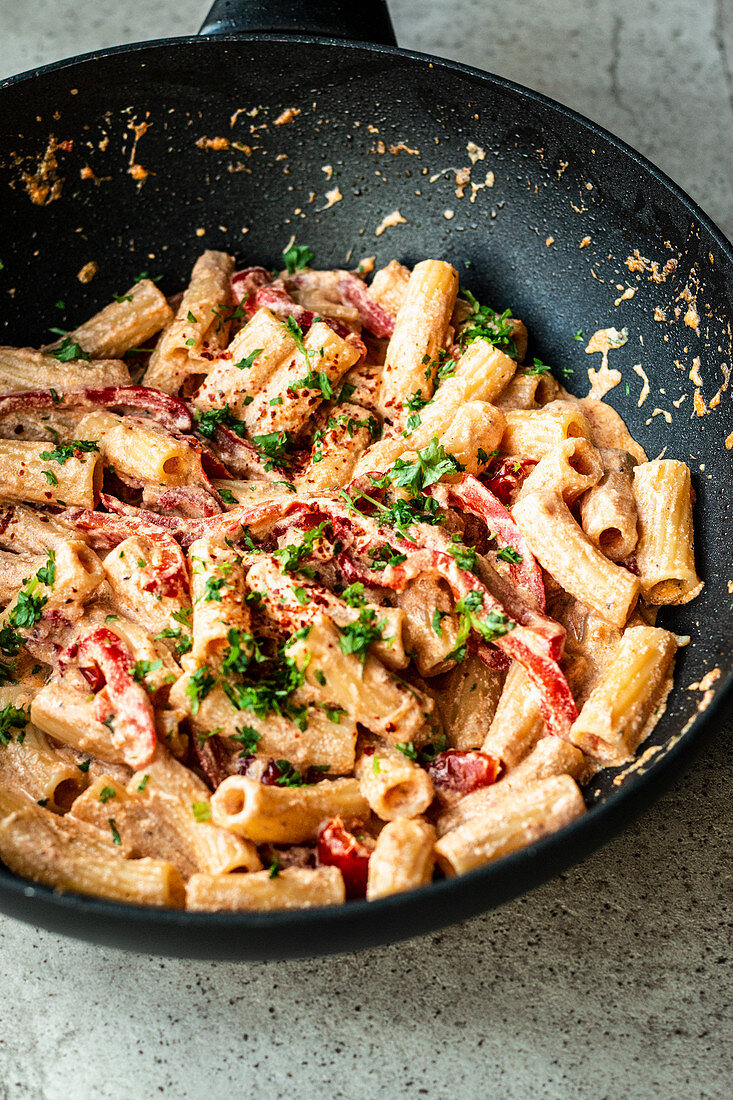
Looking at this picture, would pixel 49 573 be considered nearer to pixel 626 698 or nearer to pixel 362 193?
pixel 626 698

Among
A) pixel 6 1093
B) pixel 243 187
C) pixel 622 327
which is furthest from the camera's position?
pixel 243 187

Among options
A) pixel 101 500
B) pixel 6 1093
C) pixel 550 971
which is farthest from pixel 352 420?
pixel 6 1093

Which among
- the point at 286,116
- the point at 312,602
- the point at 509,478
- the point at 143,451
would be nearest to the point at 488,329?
the point at 509,478

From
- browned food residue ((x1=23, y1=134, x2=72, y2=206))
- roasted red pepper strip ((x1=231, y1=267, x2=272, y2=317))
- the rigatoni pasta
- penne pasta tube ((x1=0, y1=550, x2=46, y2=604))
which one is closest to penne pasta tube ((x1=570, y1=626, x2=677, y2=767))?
the rigatoni pasta

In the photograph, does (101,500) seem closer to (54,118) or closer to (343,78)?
(54,118)

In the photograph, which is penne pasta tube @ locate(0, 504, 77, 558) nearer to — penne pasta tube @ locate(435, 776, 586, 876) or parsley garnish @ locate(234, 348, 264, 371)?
parsley garnish @ locate(234, 348, 264, 371)

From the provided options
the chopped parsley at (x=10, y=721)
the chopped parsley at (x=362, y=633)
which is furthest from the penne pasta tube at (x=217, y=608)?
the chopped parsley at (x=10, y=721)
